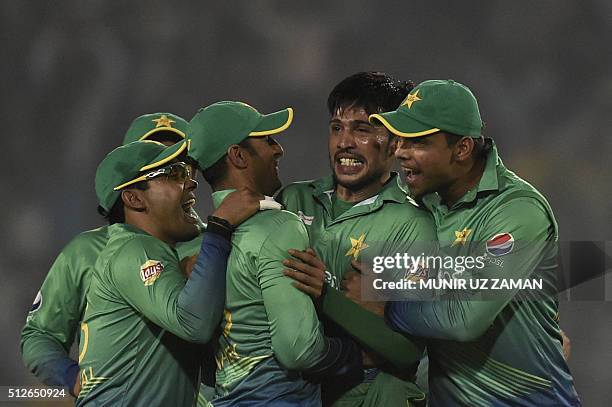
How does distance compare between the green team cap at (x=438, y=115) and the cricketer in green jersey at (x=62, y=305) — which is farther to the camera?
the cricketer in green jersey at (x=62, y=305)

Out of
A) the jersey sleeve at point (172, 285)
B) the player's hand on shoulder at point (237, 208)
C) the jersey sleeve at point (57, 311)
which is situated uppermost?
the player's hand on shoulder at point (237, 208)

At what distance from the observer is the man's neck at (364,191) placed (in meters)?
2.73

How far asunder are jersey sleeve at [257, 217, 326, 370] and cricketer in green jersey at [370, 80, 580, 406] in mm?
292

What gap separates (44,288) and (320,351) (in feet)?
3.77

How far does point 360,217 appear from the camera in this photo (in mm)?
2617

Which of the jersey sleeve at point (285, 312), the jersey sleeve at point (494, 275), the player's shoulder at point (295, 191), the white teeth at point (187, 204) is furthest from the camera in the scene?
the player's shoulder at point (295, 191)

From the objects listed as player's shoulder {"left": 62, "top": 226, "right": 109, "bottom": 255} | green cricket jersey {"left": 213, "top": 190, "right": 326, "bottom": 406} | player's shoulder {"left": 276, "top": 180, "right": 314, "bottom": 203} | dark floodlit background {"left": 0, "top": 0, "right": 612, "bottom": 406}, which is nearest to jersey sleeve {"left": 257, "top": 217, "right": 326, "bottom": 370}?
green cricket jersey {"left": 213, "top": 190, "right": 326, "bottom": 406}

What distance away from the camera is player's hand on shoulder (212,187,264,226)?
7.44ft

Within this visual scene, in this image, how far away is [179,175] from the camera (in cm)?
266

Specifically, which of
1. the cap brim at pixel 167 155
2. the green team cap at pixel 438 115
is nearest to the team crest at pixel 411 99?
the green team cap at pixel 438 115

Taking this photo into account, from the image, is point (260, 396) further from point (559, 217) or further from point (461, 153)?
point (559, 217)

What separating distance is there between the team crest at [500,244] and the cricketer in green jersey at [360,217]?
19 cm

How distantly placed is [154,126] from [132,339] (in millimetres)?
851
